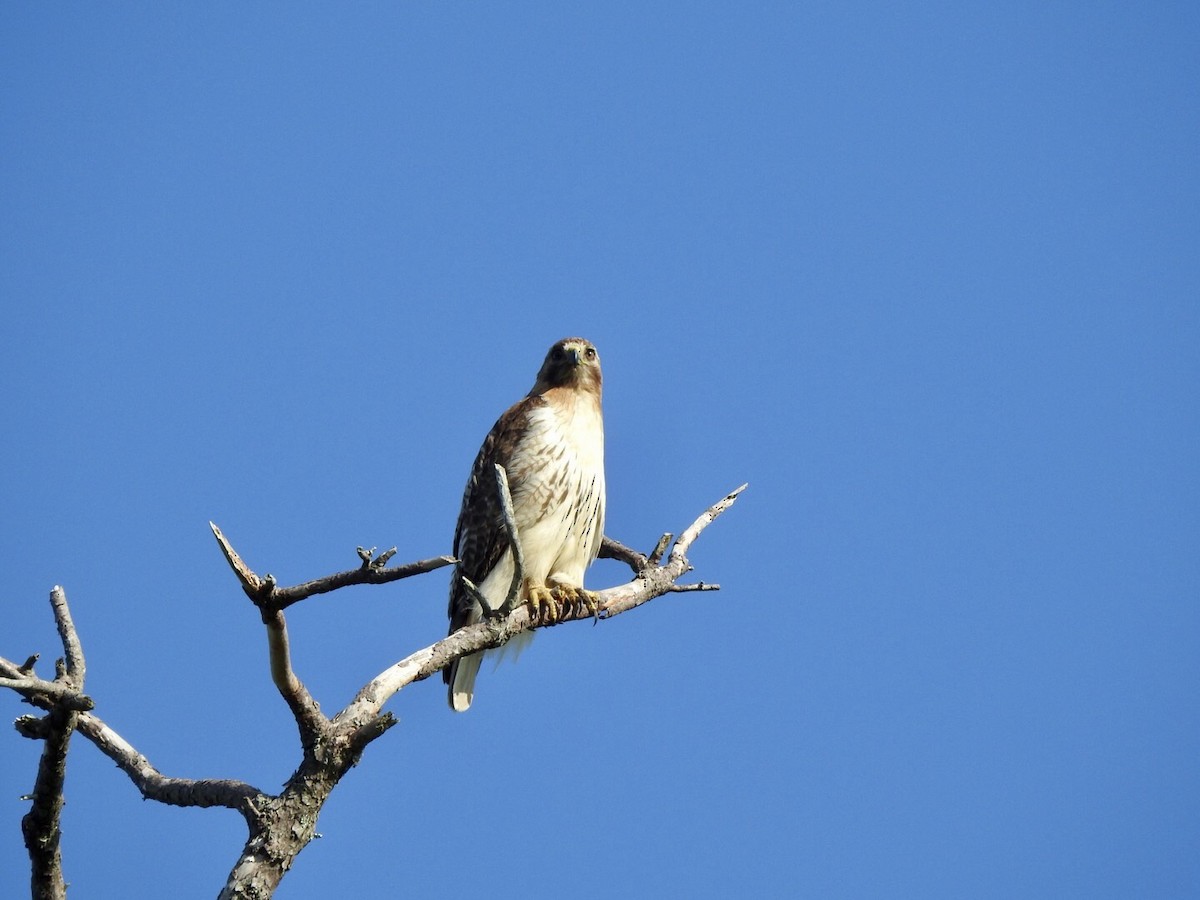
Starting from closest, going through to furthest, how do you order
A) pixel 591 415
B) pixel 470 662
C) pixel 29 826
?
pixel 29 826 < pixel 470 662 < pixel 591 415

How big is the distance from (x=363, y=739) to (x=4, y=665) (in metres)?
1.24

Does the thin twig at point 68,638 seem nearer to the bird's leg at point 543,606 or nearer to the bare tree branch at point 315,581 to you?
the bare tree branch at point 315,581

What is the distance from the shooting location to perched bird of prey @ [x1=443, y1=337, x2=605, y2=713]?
23.1 ft

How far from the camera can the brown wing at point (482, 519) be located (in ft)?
23.1

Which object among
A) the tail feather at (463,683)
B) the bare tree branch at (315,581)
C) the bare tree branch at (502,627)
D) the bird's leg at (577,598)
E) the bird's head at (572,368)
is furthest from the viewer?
the bird's head at (572,368)

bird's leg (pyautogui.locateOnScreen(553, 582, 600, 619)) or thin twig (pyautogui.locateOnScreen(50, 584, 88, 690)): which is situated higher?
bird's leg (pyautogui.locateOnScreen(553, 582, 600, 619))

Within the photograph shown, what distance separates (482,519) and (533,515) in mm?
334

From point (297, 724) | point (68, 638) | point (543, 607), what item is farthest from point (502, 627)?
point (68, 638)

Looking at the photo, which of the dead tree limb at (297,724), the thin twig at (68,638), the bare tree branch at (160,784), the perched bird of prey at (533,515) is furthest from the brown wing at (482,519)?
the thin twig at (68,638)

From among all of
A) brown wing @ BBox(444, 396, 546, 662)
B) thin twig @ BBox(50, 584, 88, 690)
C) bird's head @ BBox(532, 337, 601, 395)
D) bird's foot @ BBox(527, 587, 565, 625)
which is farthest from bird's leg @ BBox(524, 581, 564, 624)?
thin twig @ BBox(50, 584, 88, 690)

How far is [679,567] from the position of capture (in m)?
6.70

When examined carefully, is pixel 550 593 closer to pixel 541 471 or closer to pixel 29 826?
pixel 541 471

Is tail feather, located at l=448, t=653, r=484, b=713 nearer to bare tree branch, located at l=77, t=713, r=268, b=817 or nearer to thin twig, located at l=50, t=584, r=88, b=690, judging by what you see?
bare tree branch, located at l=77, t=713, r=268, b=817

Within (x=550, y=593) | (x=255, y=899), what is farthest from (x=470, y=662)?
(x=255, y=899)
